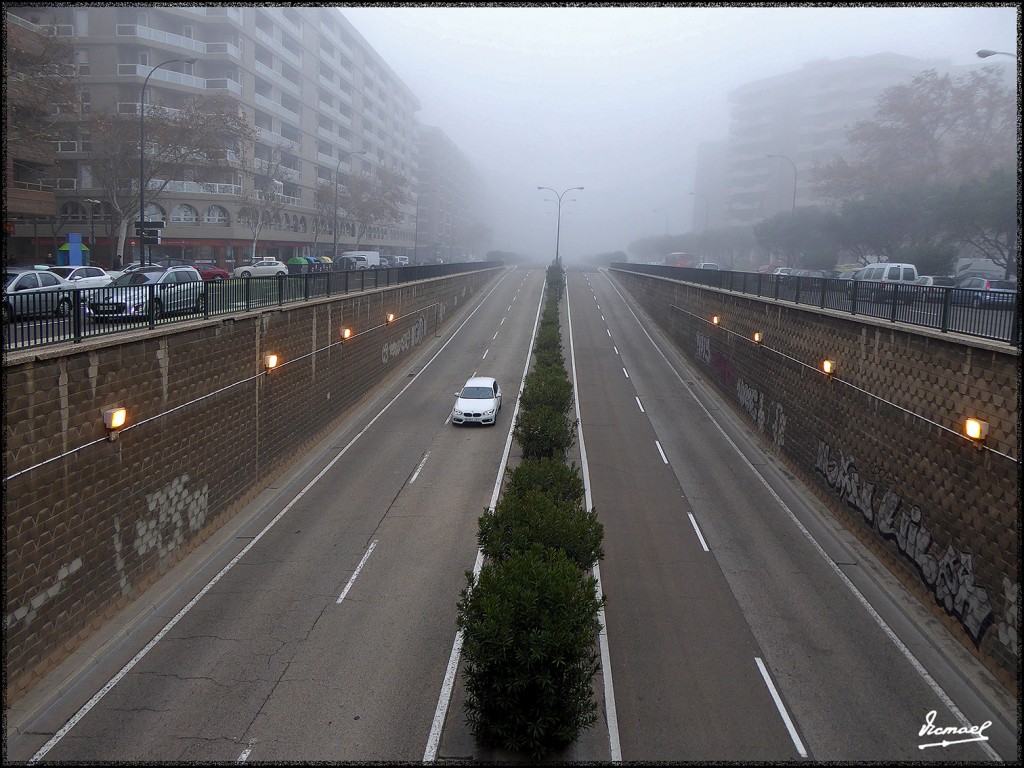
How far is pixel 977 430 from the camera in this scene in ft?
45.2

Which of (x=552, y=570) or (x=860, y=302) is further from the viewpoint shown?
(x=860, y=302)

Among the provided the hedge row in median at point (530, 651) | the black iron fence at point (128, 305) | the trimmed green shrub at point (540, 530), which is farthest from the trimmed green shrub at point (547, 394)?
the hedge row in median at point (530, 651)

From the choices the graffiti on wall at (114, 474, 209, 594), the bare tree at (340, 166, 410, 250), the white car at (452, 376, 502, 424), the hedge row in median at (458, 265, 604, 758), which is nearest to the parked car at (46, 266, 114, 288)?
the graffiti on wall at (114, 474, 209, 594)

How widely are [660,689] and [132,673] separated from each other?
8825 mm

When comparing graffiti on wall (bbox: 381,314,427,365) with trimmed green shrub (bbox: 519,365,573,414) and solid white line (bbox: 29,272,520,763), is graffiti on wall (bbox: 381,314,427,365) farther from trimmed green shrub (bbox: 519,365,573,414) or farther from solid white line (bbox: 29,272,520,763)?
trimmed green shrub (bbox: 519,365,573,414)

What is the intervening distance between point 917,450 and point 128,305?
55.0 feet

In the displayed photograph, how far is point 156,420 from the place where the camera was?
635 inches

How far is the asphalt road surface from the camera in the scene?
11.2 metres

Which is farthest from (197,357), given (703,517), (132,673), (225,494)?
(703,517)

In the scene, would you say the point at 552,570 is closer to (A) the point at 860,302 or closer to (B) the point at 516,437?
(B) the point at 516,437

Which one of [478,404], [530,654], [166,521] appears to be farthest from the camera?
[478,404]

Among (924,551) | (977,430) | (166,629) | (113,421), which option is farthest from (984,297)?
(166,629)

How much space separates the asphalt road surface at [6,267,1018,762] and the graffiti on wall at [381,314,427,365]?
1346 cm

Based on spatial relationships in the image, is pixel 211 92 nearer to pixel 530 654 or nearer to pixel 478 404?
pixel 478 404
